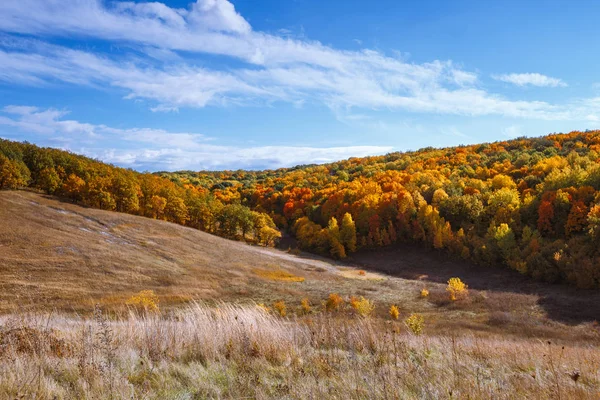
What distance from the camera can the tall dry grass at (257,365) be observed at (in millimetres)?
4699

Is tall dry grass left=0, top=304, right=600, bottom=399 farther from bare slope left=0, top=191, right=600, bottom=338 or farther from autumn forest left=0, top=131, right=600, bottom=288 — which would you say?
autumn forest left=0, top=131, right=600, bottom=288

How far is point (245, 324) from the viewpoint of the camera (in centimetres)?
752

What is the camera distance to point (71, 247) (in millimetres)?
47000

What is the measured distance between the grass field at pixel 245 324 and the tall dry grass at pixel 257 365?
36 millimetres

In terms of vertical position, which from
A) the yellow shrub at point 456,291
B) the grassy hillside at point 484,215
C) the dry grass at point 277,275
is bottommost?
the dry grass at point 277,275

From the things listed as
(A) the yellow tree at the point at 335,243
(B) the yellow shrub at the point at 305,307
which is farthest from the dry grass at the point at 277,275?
(A) the yellow tree at the point at 335,243

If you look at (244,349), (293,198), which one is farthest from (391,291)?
(293,198)

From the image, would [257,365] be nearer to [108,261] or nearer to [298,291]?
[298,291]

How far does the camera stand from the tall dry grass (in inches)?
185

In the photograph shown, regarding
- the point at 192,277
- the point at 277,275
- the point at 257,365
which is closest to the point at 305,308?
the point at 192,277

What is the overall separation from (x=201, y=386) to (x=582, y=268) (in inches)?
2414

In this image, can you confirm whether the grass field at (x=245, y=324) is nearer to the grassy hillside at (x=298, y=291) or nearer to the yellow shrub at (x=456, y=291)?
the grassy hillside at (x=298, y=291)

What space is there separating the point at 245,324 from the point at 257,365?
169 cm

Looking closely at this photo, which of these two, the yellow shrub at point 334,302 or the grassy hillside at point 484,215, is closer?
the yellow shrub at point 334,302
